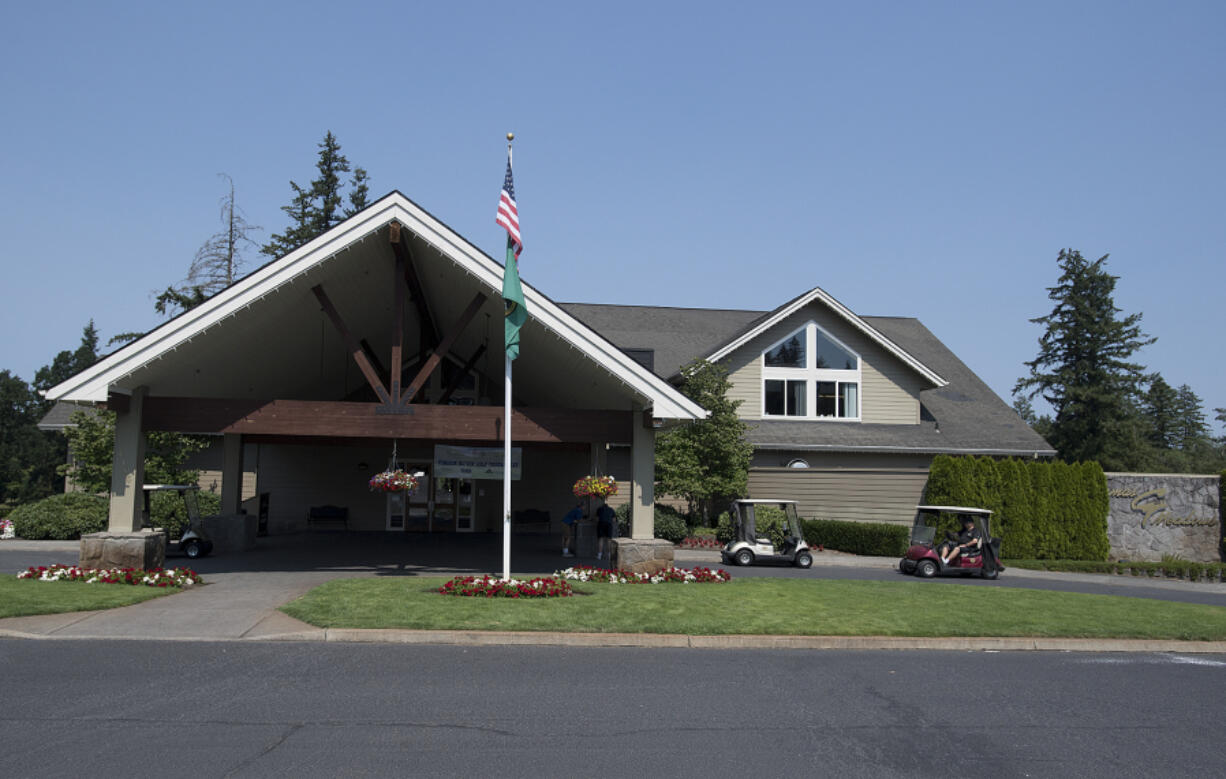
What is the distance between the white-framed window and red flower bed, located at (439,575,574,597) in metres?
18.5

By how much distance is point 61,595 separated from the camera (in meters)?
12.2

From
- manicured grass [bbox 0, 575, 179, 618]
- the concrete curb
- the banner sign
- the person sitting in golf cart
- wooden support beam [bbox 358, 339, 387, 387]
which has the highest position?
wooden support beam [bbox 358, 339, 387, 387]

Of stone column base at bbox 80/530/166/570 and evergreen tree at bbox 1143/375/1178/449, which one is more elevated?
evergreen tree at bbox 1143/375/1178/449

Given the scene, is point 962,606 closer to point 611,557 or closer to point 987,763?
point 611,557

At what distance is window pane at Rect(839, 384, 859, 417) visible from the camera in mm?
31138

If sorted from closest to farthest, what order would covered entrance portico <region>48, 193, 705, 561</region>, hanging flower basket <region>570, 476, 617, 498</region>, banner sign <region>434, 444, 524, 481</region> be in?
covered entrance portico <region>48, 193, 705, 561</region> → hanging flower basket <region>570, 476, 617, 498</region> → banner sign <region>434, 444, 524, 481</region>

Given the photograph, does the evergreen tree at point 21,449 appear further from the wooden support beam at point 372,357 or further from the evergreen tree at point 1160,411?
the evergreen tree at point 1160,411

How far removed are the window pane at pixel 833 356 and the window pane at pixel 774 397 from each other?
1592mm

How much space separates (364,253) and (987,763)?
40.1 ft

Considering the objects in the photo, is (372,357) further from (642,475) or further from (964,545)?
(964,545)

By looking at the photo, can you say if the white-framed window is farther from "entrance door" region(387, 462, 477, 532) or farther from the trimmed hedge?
"entrance door" region(387, 462, 477, 532)

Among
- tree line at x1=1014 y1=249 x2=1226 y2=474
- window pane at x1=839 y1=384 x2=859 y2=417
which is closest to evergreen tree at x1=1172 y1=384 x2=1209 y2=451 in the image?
tree line at x1=1014 y1=249 x2=1226 y2=474

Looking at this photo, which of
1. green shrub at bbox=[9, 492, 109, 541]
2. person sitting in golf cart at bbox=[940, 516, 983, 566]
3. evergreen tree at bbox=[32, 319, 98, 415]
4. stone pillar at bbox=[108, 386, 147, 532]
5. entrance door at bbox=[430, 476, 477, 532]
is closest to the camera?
stone pillar at bbox=[108, 386, 147, 532]

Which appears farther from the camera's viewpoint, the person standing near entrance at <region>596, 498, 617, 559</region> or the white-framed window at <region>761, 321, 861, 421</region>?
the white-framed window at <region>761, 321, 861, 421</region>
